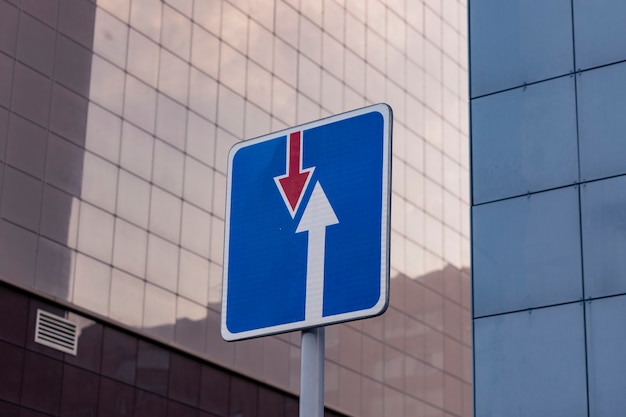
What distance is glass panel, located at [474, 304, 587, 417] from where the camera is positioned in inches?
656

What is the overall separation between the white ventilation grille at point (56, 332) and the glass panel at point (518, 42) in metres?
16.1

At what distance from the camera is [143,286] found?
3500cm

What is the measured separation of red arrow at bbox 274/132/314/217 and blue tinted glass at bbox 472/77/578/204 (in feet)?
34.6

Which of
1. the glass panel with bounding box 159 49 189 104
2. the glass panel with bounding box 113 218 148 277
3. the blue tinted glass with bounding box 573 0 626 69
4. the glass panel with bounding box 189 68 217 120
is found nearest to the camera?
the blue tinted glass with bounding box 573 0 626 69

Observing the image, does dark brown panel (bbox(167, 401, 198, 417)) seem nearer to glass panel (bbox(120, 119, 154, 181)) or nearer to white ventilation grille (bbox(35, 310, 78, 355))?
white ventilation grille (bbox(35, 310, 78, 355))

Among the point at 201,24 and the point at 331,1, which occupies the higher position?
the point at 331,1

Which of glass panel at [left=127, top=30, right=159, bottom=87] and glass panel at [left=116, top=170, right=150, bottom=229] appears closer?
glass panel at [left=116, top=170, right=150, bottom=229]

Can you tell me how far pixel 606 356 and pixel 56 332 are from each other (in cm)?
1859

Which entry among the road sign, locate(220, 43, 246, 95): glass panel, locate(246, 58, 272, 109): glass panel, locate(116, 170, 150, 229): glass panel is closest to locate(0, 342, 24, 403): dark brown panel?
locate(116, 170, 150, 229): glass panel

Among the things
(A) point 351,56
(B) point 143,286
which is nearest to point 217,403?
(B) point 143,286

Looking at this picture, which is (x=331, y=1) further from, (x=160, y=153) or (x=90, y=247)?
(x=90, y=247)

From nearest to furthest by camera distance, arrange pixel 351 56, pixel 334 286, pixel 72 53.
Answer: pixel 334 286, pixel 72 53, pixel 351 56

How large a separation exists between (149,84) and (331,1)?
9564 mm

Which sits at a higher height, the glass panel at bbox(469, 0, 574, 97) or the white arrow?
the glass panel at bbox(469, 0, 574, 97)
